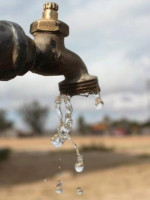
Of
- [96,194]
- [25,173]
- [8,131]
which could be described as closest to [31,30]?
[96,194]

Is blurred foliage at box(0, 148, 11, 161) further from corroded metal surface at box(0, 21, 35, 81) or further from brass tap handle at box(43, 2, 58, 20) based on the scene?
corroded metal surface at box(0, 21, 35, 81)

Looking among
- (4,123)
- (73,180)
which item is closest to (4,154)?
(73,180)

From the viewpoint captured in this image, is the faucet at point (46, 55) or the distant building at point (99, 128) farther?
the distant building at point (99, 128)

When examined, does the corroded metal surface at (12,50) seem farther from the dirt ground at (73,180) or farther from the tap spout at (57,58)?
the dirt ground at (73,180)

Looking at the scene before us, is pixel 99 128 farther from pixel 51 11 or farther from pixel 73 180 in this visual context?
pixel 51 11

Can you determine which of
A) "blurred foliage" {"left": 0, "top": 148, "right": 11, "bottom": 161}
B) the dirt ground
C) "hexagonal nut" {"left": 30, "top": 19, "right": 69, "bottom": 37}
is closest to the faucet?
"hexagonal nut" {"left": 30, "top": 19, "right": 69, "bottom": 37}

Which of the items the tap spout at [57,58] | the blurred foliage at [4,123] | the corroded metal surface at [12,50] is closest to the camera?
the corroded metal surface at [12,50]

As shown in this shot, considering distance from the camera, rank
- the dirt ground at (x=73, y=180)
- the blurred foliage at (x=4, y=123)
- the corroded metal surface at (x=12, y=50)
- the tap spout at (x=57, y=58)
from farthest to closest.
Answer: the blurred foliage at (x=4, y=123) → the dirt ground at (x=73, y=180) → the tap spout at (x=57, y=58) → the corroded metal surface at (x=12, y=50)

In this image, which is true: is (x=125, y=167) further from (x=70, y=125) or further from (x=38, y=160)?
(x=70, y=125)

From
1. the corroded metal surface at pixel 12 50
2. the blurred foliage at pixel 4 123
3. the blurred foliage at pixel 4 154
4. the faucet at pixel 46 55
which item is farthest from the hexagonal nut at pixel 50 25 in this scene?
the blurred foliage at pixel 4 123
